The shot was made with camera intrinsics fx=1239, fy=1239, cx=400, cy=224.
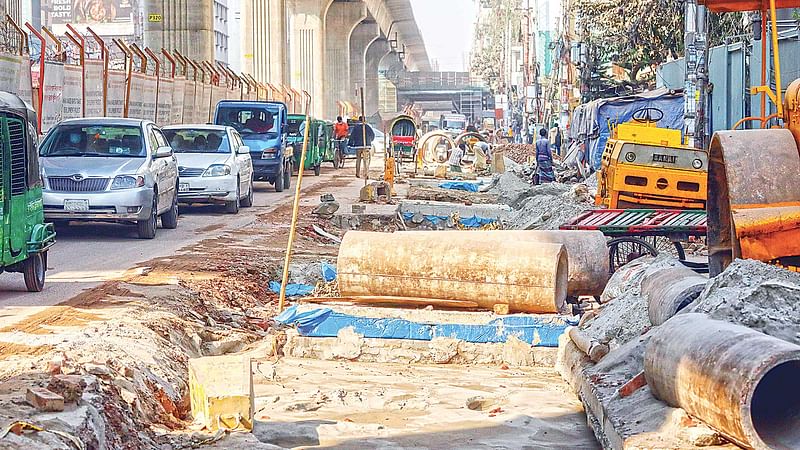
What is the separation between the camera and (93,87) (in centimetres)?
2689

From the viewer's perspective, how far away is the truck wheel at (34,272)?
41.5 feet

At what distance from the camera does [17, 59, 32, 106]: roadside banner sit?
21438mm

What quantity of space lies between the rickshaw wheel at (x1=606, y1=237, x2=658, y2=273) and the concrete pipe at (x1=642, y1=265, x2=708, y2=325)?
4195mm

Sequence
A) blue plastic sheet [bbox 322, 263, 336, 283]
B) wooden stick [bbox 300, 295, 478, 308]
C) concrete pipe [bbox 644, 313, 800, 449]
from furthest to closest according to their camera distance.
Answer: blue plastic sheet [bbox 322, 263, 336, 283] → wooden stick [bbox 300, 295, 478, 308] → concrete pipe [bbox 644, 313, 800, 449]

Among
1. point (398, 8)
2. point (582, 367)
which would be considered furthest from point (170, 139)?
point (398, 8)

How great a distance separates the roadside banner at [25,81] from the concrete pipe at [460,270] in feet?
36.2

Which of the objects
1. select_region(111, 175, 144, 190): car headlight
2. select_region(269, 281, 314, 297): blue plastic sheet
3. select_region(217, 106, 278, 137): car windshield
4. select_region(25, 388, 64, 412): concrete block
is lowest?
select_region(269, 281, 314, 297): blue plastic sheet

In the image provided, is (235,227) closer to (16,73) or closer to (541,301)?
(16,73)

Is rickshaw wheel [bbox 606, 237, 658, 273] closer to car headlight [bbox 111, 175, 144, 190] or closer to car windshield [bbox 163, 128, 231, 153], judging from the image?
car headlight [bbox 111, 175, 144, 190]

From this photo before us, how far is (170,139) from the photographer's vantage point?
25562mm

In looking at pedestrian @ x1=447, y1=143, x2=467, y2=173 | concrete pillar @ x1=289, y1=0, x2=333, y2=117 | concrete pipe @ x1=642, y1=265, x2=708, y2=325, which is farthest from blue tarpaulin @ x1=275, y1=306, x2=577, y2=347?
concrete pillar @ x1=289, y1=0, x2=333, y2=117

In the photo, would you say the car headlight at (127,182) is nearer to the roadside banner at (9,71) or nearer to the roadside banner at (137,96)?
the roadside banner at (9,71)

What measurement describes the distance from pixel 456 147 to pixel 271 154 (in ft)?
72.2

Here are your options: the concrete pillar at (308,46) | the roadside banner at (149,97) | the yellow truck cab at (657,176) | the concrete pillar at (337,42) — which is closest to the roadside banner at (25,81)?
the roadside banner at (149,97)
